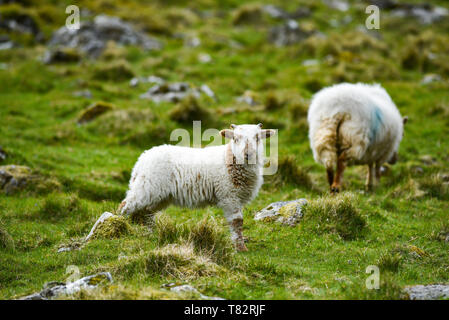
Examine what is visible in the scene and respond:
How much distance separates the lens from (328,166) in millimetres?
10016

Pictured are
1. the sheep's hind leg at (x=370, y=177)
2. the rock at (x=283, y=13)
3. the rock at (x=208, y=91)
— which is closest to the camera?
the sheep's hind leg at (x=370, y=177)

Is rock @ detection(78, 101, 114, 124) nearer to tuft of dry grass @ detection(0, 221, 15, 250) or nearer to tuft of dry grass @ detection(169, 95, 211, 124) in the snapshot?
tuft of dry grass @ detection(169, 95, 211, 124)

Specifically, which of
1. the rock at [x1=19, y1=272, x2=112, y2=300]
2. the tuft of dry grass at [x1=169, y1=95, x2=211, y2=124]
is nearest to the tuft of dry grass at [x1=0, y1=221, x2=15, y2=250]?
the rock at [x1=19, y1=272, x2=112, y2=300]

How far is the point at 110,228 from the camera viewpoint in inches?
289

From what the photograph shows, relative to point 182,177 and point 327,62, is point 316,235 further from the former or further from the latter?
point 327,62

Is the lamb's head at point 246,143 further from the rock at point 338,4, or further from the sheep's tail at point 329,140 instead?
the rock at point 338,4

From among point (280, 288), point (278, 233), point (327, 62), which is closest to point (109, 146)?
point (278, 233)

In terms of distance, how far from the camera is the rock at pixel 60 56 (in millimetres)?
20234

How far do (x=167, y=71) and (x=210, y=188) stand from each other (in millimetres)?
12918

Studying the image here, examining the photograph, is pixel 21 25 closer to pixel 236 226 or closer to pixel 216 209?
pixel 216 209

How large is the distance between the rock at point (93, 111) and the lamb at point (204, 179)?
24.8 feet

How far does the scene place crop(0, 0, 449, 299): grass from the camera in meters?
6.14

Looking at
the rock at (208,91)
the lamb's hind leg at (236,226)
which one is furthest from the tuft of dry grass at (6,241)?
the rock at (208,91)
